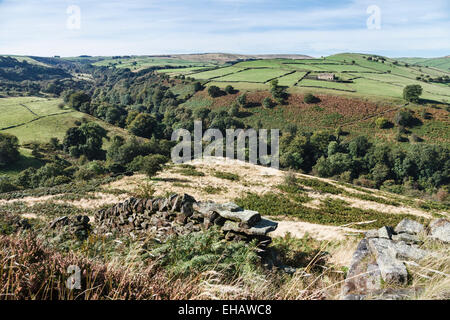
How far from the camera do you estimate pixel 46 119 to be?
81.2 meters

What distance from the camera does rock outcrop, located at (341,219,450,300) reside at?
3.36 metres

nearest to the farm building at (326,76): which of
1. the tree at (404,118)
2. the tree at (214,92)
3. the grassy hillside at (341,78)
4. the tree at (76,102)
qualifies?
the grassy hillside at (341,78)

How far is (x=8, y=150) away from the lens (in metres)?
53.1

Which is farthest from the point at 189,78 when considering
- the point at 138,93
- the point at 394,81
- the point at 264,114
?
the point at 394,81

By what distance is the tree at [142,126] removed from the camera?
8556 cm

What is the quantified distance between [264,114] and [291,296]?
88.7 m

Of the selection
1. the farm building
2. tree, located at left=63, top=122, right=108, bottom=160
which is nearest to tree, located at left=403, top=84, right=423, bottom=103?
the farm building

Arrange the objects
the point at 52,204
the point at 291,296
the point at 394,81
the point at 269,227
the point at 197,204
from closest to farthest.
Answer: the point at 291,296, the point at 269,227, the point at 197,204, the point at 52,204, the point at 394,81

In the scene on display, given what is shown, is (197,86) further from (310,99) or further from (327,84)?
(327,84)

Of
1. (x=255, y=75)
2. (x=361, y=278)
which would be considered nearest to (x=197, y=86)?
(x=255, y=75)

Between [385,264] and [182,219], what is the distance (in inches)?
215

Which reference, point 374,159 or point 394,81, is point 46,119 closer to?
point 374,159

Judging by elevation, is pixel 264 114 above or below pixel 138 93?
below

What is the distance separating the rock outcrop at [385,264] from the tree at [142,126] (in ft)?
288
